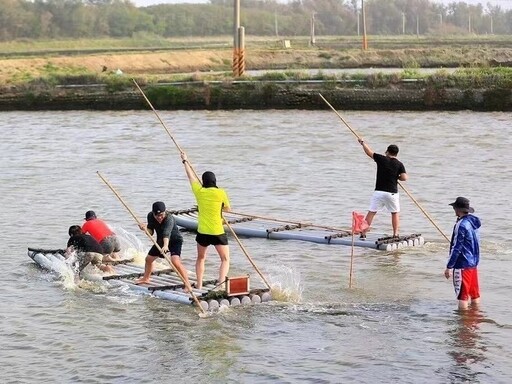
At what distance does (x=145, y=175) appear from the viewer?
88.2 feet

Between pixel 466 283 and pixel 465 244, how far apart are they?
2.24ft

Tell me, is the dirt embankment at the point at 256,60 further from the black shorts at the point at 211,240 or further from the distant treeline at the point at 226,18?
the black shorts at the point at 211,240

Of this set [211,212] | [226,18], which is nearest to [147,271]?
[211,212]

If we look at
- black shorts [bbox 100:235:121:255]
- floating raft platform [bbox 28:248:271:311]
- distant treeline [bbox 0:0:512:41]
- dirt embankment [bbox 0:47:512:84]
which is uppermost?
distant treeline [bbox 0:0:512:41]

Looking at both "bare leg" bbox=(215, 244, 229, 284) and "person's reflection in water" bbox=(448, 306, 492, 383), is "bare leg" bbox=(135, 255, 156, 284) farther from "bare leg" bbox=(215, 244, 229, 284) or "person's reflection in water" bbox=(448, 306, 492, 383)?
"person's reflection in water" bbox=(448, 306, 492, 383)

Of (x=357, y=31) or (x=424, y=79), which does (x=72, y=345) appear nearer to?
(x=424, y=79)

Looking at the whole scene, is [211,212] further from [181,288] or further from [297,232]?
[297,232]

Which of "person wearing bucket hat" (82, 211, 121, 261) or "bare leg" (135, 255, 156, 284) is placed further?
"person wearing bucket hat" (82, 211, 121, 261)

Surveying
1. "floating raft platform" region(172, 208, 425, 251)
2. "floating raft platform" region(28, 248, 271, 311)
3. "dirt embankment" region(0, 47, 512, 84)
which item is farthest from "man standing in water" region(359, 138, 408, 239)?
"dirt embankment" region(0, 47, 512, 84)

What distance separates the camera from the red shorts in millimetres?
13227

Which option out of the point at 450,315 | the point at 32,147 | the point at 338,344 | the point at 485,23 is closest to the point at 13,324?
the point at 338,344

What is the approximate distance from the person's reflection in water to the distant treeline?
274ft

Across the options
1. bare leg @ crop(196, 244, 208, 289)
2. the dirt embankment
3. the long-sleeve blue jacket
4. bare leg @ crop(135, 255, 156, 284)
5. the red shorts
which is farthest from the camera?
the dirt embankment

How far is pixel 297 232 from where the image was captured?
62.0 ft
